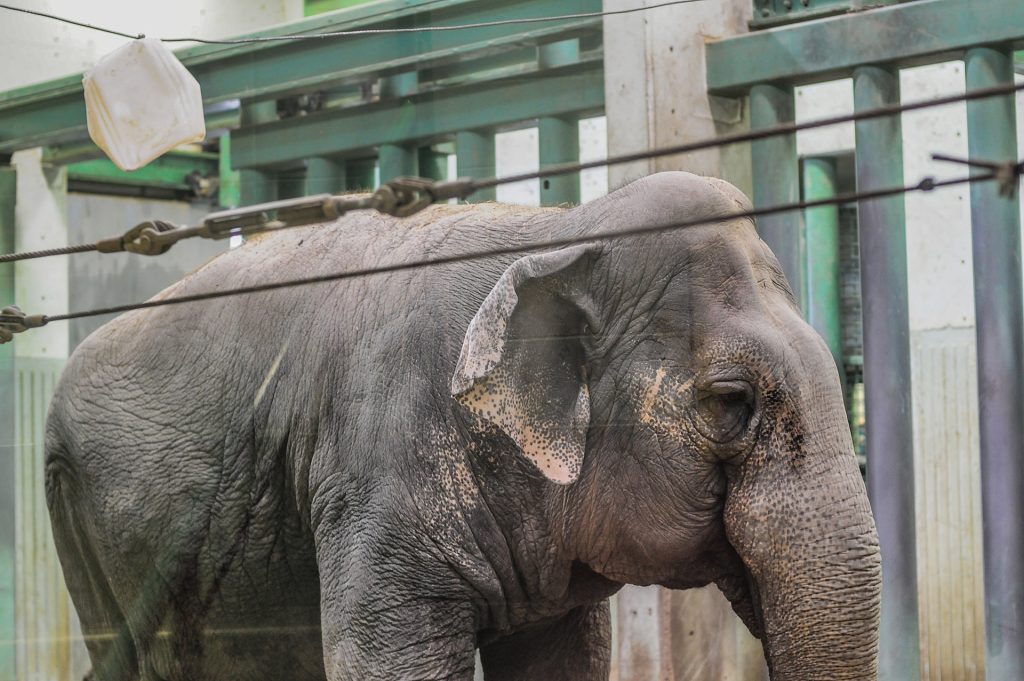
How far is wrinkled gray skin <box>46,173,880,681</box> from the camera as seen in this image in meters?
2.48

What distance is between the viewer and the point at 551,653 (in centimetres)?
313

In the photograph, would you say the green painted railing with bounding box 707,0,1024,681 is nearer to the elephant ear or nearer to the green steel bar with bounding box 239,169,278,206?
the elephant ear

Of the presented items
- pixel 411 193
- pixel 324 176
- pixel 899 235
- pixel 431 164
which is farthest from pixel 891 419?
pixel 411 193

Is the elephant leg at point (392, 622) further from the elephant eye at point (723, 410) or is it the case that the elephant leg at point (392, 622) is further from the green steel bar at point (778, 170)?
the green steel bar at point (778, 170)

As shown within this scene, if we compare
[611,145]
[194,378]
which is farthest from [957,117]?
[194,378]

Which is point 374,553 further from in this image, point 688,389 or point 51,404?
point 51,404

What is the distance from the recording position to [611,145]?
323 cm

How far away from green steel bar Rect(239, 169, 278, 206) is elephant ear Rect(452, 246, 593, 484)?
18.2 inches

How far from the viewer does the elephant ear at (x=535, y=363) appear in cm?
258

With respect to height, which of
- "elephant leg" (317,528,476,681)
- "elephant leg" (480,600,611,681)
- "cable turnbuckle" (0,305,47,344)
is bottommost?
"elephant leg" (480,600,611,681)

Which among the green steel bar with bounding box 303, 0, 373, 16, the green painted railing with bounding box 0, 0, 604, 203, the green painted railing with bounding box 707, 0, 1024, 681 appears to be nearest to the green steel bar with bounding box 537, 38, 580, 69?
the green painted railing with bounding box 0, 0, 604, 203

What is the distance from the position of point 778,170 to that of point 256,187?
1.50 metres

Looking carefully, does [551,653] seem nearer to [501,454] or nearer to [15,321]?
[501,454]

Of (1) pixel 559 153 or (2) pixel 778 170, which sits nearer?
(1) pixel 559 153
